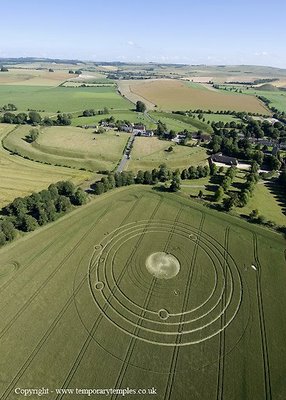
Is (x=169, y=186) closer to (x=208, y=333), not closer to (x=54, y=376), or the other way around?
(x=208, y=333)

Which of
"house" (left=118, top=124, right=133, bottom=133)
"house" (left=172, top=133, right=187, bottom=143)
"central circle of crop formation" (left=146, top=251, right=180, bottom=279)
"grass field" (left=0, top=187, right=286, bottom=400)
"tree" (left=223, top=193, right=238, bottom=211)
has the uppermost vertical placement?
"tree" (left=223, top=193, right=238, bottom=211)

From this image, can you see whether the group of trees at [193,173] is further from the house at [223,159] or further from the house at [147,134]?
the house at [147,134]

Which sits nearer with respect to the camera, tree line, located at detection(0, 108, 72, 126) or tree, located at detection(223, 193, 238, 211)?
tree, located at detection(223, 193, 238, 211)

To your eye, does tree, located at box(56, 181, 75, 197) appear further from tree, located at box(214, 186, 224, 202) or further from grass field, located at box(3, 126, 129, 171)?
tree, located at box(214, 186, 224, 202)

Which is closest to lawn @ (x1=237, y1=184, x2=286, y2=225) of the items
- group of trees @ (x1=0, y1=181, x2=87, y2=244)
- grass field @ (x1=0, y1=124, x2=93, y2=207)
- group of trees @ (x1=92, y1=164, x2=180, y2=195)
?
group of trees @ (x1=92, y1=164, x2=180, y2=195)

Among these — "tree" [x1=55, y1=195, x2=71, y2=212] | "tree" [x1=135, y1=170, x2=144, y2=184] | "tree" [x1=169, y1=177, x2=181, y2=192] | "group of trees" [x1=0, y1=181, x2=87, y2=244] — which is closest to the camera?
"group of trees" [x1=0, y1=181, x2=87, y2=244]

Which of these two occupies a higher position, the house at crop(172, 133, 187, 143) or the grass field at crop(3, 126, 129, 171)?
the grass field at crop(3, 126, 129, 171)
